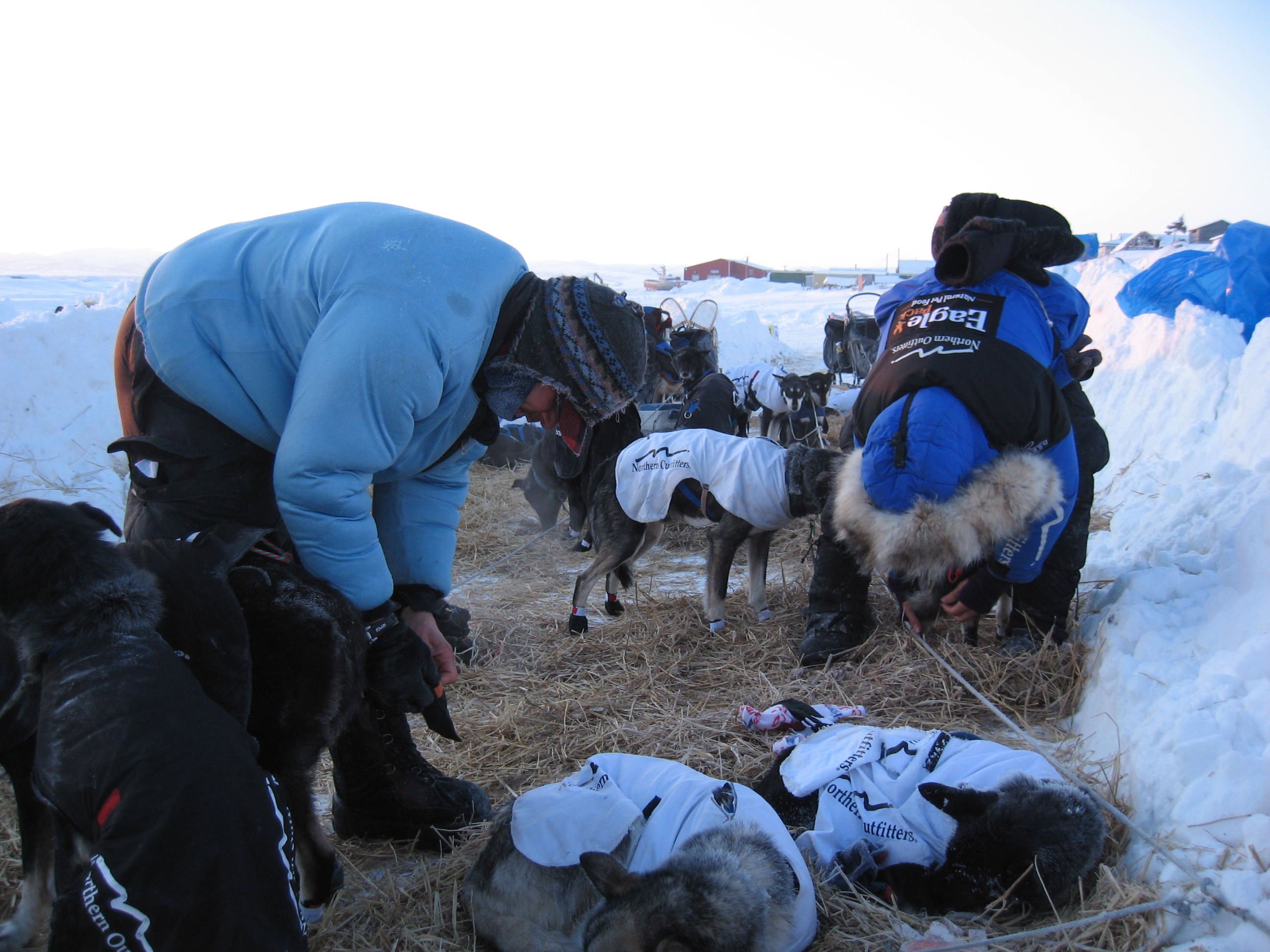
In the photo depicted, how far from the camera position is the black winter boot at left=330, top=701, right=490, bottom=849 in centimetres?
237

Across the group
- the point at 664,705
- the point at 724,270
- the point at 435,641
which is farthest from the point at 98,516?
the point at 724,270

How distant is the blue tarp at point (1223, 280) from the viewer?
652 centimetres

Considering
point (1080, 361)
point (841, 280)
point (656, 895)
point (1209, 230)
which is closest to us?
point (656, 895)

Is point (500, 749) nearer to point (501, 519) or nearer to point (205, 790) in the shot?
point (205, 790)

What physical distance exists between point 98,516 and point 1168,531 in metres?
4.09

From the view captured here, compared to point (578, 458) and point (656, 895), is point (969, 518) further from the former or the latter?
point (578, 458)

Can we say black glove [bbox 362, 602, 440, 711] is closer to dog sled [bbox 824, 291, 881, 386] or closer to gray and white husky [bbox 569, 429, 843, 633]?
gray and white husky [bbox 569, 429, 843, 633]

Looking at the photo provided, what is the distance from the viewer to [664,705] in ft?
11.5

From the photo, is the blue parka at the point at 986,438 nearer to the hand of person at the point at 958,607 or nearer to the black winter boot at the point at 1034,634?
the hand of person at the point at 958,607

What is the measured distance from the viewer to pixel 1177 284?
7.71 metres

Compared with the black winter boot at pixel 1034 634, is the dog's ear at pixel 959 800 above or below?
above

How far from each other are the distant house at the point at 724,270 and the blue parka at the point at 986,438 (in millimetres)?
52221

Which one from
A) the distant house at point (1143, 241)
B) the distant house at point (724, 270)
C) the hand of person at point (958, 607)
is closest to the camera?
the hand of person at point (958, 607)

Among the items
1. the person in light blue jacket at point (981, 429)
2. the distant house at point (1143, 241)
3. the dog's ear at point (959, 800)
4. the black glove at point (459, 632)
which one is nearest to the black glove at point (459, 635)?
the black glove at point (459, 632)
